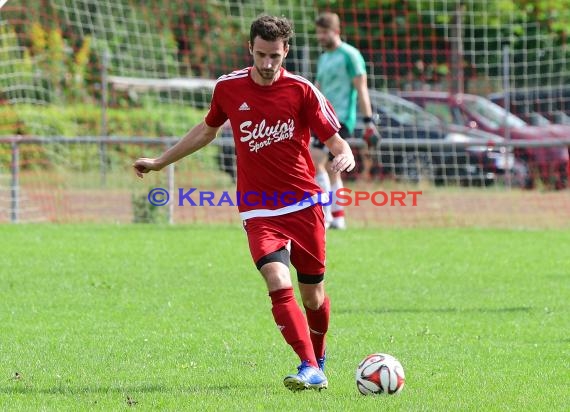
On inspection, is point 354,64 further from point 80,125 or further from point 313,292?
point 80,125

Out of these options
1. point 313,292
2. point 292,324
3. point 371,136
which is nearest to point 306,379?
point 292,324

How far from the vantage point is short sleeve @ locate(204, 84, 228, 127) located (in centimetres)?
624

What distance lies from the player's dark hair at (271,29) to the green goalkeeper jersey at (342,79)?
282 inches

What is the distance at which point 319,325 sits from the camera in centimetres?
627

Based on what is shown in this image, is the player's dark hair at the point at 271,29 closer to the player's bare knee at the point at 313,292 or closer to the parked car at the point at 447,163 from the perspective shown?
the player's bare knee at the point at 313,292

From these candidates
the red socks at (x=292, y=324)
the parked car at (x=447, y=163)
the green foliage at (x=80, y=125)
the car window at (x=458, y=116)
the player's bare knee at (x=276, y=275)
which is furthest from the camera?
the car window at (x=458, y=116)

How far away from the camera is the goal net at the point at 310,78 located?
16.8m

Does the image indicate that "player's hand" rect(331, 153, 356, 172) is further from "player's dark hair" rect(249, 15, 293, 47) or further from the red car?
the red car

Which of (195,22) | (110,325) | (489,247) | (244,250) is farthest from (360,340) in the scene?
(195,22)

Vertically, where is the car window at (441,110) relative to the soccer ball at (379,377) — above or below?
above

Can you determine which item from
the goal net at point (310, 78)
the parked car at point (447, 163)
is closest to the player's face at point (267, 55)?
the goal net at point (310, 78)

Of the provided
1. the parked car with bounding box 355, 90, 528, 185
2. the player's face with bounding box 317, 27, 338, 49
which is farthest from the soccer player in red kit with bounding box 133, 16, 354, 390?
the parked car with bounding box 355, 90, 528, 185

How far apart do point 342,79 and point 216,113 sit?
22.7 feet

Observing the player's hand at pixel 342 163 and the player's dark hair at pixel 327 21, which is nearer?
the player's hand at pixel 342 163
